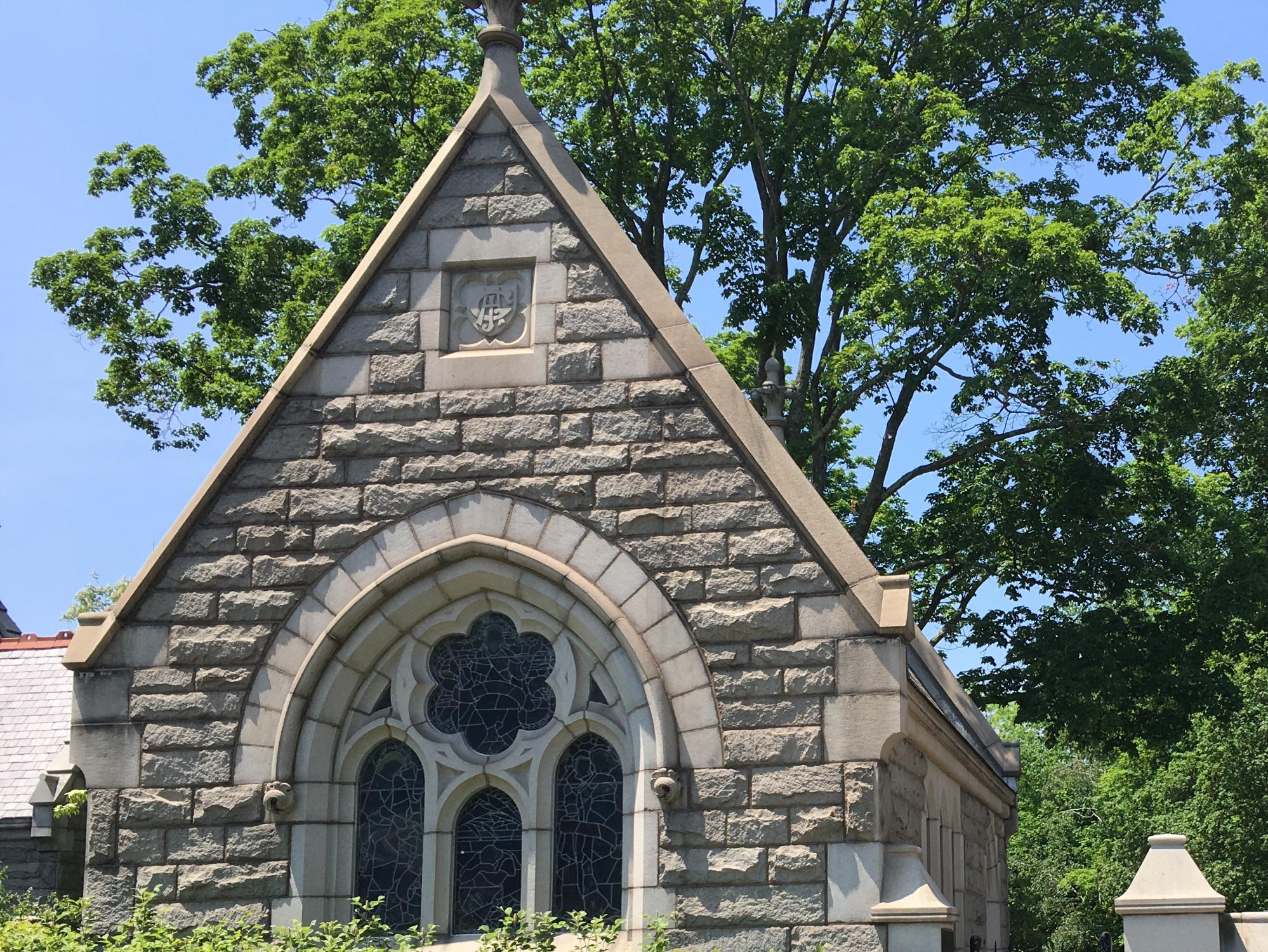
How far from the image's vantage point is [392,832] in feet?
31.7

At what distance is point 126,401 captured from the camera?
2311 cm

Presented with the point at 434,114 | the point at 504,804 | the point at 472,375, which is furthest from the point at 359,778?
the point at 434,114

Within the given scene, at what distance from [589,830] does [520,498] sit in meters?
2.03

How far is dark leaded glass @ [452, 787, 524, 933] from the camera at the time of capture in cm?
947

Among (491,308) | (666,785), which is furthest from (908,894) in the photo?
(491,308)

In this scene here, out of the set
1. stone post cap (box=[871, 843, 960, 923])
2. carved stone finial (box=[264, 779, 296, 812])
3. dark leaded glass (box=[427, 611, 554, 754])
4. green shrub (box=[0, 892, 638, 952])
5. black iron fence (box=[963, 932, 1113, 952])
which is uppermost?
dark leaded glass (box=[427, 611, 554, 754])

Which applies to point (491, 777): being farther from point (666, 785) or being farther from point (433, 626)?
point (666, 785)

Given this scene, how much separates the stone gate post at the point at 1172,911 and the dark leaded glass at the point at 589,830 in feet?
9.46

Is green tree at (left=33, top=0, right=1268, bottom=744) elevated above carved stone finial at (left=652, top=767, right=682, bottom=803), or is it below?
above

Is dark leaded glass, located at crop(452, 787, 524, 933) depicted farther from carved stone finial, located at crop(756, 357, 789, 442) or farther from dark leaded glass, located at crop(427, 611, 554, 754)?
carved stone finial, located at crop(756, 357, 789, 442)

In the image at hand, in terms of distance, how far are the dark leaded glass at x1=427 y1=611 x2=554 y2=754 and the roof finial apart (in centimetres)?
385

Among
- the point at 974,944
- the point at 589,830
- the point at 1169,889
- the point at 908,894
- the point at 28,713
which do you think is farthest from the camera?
the point at 28,713

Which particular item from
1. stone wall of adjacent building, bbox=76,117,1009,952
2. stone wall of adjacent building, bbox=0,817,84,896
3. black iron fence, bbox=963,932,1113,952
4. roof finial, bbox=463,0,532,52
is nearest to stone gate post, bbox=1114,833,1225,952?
black iron fence, bbox=963,932,1113,952

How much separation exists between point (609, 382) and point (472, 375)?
2.91ft
